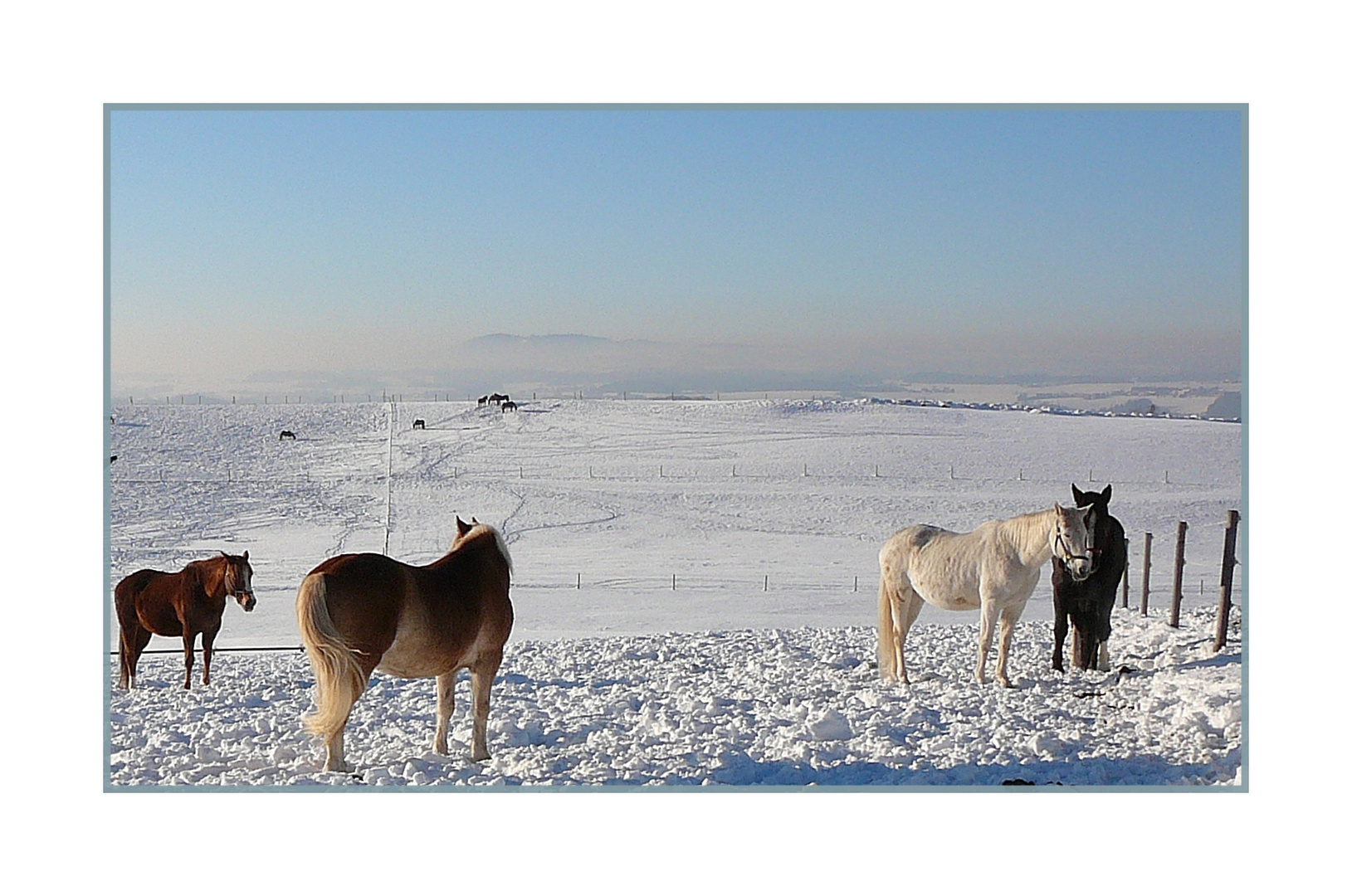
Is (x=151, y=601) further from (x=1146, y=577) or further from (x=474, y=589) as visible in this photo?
(x=1146, y=577)

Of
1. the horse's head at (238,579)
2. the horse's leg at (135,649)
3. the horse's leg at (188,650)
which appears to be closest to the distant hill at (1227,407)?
the horse's head at (238,579)

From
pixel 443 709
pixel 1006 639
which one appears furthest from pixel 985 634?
pixel 443 709

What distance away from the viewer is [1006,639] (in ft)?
21.4

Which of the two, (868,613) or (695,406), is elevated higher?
(695,406)

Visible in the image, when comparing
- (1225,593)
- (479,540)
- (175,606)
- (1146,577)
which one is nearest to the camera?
(479,540)

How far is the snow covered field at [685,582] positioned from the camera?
521 centimetres

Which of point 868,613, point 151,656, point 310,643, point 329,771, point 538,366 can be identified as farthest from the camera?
point 868,613

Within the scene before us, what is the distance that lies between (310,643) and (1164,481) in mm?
8640

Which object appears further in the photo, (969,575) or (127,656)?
(969,575)

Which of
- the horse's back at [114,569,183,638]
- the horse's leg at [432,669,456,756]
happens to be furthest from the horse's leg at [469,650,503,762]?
the horse's back at [114,569,183,638]

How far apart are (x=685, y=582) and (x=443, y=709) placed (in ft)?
16.7

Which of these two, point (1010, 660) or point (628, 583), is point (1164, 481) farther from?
point (628, 583)
